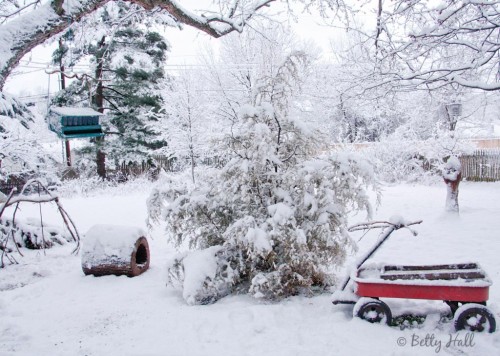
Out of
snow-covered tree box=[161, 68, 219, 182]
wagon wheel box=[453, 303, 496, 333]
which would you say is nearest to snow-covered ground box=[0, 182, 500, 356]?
wagon wheel box=[453, 303, 496, 333]

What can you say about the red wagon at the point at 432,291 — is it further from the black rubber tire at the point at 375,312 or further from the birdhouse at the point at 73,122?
the birdhouse at the point at 73,122

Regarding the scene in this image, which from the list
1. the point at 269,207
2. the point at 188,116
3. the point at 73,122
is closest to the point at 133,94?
the point at 188,116

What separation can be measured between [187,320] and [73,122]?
12.0ft

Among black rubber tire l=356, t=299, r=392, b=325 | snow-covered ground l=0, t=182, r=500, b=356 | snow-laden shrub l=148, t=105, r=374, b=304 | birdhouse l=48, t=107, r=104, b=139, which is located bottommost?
snow-covered ground l=0, t=182, r=500, b=356

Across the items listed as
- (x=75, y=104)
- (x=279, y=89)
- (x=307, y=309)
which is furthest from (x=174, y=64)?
(x=307, y=309)

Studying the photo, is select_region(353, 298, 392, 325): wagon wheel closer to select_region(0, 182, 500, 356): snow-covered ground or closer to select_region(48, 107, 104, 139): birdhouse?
select_region(0, 182, 500, 356): snow-covered ground

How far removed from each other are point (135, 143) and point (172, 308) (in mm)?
17245

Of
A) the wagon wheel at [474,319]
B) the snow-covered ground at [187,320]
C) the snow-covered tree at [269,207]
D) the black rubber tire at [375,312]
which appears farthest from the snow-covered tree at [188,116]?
the wagon wheel at [474,319]

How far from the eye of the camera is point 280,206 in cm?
451

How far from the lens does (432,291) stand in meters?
3.72

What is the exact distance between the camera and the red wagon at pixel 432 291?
363cm

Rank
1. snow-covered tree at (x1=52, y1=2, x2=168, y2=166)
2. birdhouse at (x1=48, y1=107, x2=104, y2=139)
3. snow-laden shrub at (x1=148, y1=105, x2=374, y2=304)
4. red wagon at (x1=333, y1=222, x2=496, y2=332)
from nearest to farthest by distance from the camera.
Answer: red wagon at (x1=333, y1=222, x2=496, y2=332) < snow-laden shrub at (x1=148, y1=105, x2=374, y2=304) < birdhouse at (x1=48, y1=107, x2=104, y2=139) < snow-covered tree at (x1=52, y1=2, x2=168, y2=166)

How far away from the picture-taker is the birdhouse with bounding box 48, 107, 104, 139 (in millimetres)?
Result: 5852

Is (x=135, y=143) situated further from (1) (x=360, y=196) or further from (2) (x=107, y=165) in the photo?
(1) (x=360, y=196)
